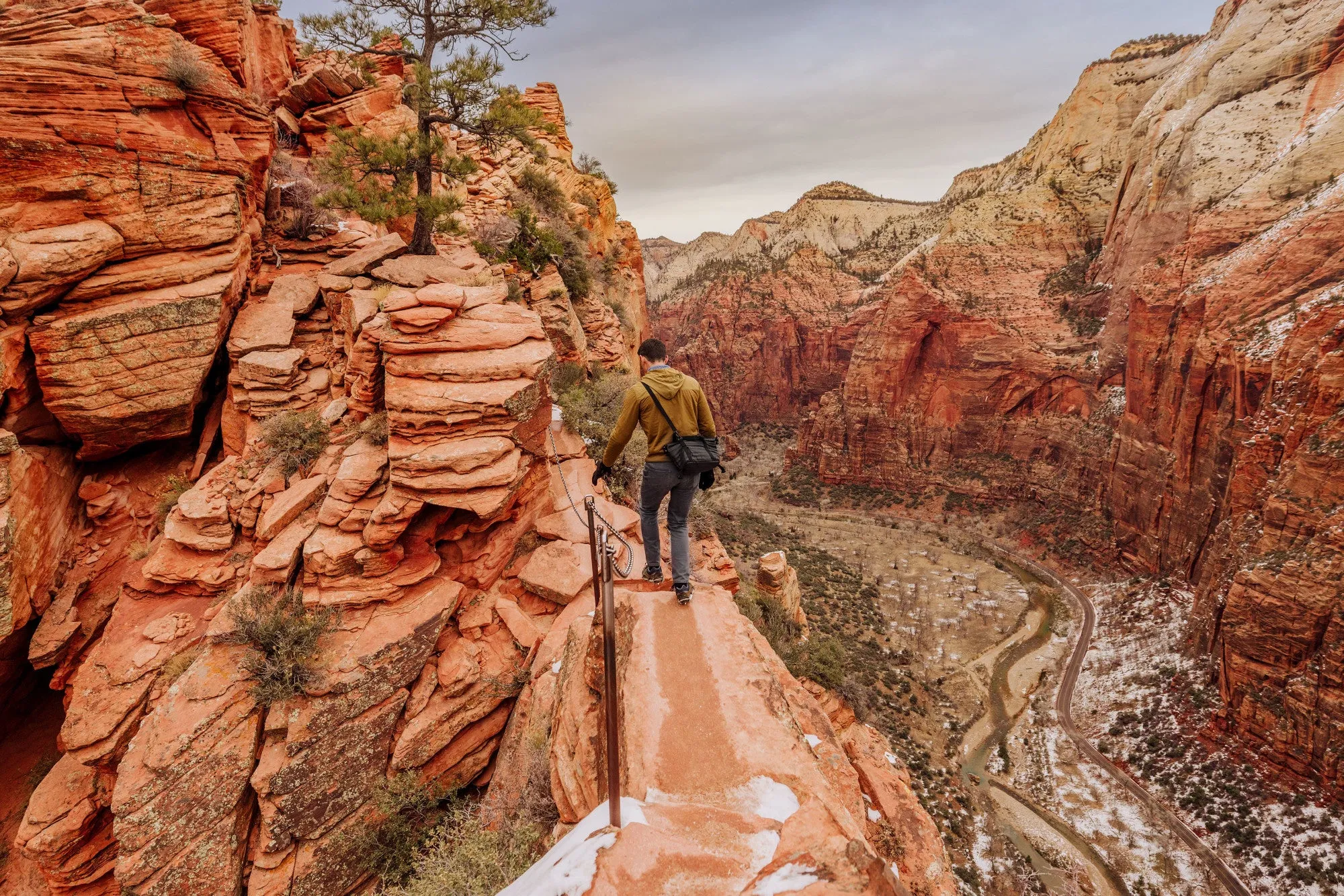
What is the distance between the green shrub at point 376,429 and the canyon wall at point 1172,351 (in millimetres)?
27711

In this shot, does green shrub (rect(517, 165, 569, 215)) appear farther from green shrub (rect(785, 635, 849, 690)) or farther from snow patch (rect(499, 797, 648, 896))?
snow patch (rect(499, 797, 648, 896))

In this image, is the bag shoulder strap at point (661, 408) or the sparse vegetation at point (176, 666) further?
the sparse vegetation at point (176, 666)

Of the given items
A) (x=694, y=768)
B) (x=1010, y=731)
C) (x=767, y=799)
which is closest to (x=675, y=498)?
(x=694, y=768)

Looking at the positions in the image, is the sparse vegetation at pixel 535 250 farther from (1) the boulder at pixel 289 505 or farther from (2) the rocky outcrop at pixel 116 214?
(1) the boulder at pixel 289 505

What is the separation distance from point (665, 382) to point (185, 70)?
35.9ft

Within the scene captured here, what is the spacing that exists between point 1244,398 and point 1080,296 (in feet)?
75.6

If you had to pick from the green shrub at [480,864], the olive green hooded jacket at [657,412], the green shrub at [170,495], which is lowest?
the green shrub at [480,864]

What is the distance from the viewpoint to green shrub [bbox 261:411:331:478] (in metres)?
8.23

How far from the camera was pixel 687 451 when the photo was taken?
516 cm

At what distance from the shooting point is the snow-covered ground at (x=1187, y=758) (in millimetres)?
15375

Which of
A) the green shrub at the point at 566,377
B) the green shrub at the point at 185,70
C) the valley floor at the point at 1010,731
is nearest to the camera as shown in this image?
the green shrub at the point at 185,70

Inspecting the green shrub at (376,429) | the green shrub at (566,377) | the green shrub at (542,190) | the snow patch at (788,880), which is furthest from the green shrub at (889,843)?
the green shrub at (542,190)

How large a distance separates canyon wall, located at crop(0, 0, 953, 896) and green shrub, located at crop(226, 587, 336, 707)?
1.3 inches

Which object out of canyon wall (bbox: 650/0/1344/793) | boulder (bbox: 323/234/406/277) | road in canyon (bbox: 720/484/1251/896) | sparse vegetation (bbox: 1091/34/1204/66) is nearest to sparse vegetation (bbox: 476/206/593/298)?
boulder (bbox: 323/234/406/277)
